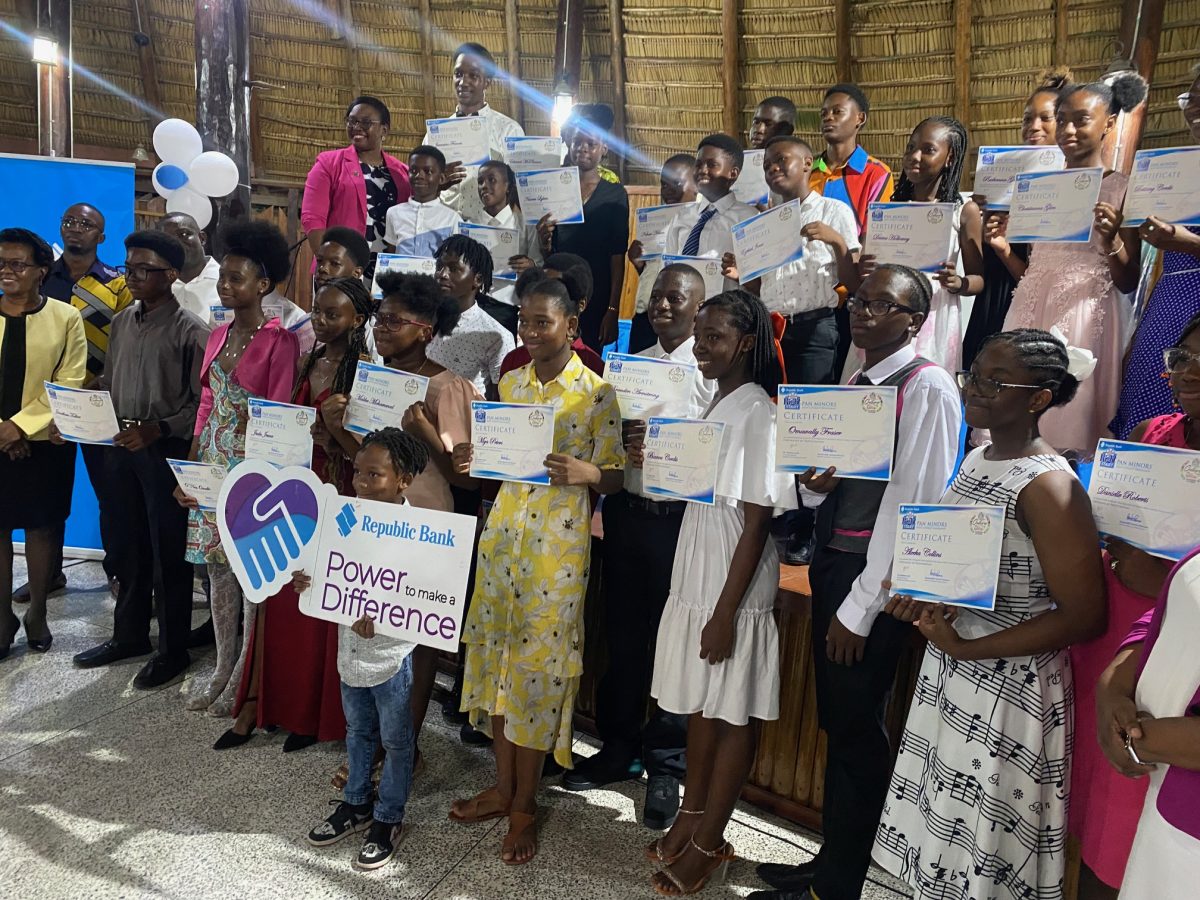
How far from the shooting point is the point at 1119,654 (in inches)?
62.0

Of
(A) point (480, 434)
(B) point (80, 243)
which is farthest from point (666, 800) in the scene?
(B) point (80, 243)

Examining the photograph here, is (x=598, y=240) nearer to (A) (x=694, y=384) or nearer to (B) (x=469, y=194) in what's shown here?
(B) (x=469, y=194)

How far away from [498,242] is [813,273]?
1510 mm

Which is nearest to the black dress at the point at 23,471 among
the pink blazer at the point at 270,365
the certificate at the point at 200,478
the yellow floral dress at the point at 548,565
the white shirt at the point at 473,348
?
the certificate at the point at 200,478

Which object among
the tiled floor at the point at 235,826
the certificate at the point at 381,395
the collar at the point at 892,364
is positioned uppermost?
the collar at the point at 892,364

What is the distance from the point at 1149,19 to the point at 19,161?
7154 millimetres

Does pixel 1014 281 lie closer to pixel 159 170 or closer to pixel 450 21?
pixel 159 170

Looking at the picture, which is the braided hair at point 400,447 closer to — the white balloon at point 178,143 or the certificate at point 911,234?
the certificate at point 911,234

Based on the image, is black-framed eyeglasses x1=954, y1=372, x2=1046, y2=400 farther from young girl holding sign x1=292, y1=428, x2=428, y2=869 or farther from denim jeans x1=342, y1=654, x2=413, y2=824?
denim jeans x1=342, y1=654, x2=413, y2=824

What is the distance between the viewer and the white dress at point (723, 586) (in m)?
2.41

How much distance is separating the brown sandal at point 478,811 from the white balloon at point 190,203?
457cm

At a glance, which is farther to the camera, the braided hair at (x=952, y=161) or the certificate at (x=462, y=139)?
the certificate at (x=462, y=139)

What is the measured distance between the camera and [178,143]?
5.86 metres

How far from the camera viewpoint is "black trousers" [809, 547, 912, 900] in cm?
223
